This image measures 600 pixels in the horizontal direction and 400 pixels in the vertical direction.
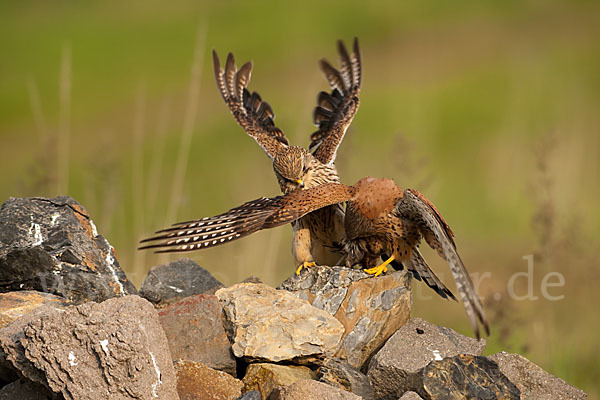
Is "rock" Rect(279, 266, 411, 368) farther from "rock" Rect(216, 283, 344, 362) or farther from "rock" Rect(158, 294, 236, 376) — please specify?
"rock" Rect(158, 294, 236, 376)

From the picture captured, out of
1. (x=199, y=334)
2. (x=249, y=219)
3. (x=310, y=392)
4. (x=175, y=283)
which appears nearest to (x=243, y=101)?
(x=249, y=219)

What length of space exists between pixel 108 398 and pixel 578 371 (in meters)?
4.66

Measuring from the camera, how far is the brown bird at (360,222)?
4.63m

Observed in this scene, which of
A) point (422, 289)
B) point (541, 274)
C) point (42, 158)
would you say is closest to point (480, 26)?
point (541, 274)

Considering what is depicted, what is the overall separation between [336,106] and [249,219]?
2358mm

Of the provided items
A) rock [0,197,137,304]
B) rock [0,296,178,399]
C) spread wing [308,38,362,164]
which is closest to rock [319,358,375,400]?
rock [0,296,178,399]

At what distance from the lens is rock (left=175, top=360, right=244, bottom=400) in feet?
12.3

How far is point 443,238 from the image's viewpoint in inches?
160

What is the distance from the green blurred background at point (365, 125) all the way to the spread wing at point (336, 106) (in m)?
0.15

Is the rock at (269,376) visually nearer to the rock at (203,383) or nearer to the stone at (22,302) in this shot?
the rock at (203,383)

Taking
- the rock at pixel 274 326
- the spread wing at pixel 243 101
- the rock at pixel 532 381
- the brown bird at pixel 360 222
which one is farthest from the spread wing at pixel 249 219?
the spread wing at pixel 243 101

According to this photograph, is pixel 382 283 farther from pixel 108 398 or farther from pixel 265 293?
pixel 108 398

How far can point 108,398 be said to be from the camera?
343cm

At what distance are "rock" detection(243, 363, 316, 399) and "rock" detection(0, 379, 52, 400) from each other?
866mm
